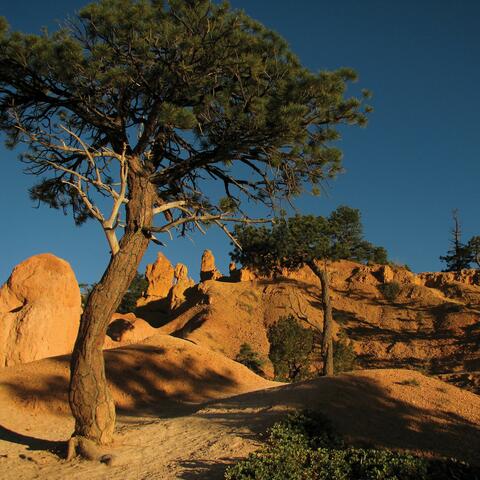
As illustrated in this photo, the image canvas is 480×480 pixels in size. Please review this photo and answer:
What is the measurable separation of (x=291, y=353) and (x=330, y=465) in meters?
20.3

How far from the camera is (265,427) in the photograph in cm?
904

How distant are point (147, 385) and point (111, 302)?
27.4 ft

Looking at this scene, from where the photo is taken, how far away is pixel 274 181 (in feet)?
38.9

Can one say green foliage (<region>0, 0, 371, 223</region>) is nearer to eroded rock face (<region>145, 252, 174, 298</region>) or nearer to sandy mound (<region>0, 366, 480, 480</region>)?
sandy mound (<region>0, 366, 480, 480</region>)

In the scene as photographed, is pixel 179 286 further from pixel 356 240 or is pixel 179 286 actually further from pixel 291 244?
pixel 291 244

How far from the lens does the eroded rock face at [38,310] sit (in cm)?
1734

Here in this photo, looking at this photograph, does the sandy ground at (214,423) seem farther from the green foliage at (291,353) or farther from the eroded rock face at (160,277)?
the eroded rock face at (160,277)

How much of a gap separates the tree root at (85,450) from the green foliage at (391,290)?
1695 inches

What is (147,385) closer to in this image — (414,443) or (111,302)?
(111,302)

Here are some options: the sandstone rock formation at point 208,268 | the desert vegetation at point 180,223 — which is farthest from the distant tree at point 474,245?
the desert vegetation at point 180,223

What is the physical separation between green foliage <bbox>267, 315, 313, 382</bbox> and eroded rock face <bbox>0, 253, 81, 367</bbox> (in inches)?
463

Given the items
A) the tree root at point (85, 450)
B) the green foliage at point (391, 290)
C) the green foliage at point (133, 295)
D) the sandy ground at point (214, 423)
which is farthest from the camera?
the green foliage at point (133, 295)

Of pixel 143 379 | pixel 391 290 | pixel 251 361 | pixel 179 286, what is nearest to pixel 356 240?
pixel 391 290

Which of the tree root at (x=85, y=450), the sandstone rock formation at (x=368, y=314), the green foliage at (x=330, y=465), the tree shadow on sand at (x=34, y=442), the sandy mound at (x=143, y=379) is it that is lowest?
the tree shadow on sand at (x=34, y=442)
